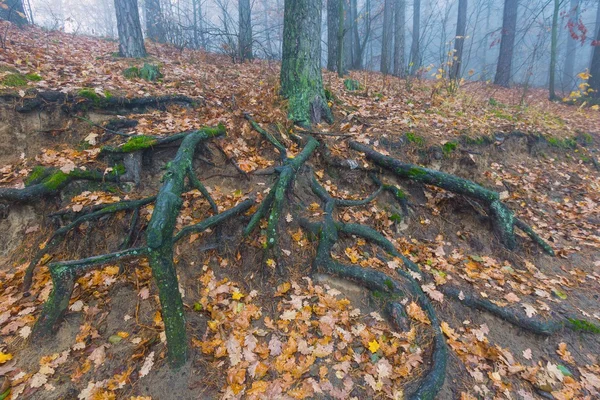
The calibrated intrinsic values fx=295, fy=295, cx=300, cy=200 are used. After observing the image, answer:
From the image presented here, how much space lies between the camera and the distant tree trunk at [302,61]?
541cm

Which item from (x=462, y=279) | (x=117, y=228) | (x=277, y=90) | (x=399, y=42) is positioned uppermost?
(x=399, y=42)

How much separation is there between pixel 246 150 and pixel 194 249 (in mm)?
2012

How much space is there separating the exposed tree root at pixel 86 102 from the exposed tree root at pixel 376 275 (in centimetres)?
→ 338

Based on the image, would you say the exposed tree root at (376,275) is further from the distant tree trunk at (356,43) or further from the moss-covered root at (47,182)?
the distant tree trunk at (356,43)

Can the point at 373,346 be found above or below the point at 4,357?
below

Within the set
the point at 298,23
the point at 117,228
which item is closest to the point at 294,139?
the point at 298,23

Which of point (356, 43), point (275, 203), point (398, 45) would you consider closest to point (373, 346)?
point (275, 203)

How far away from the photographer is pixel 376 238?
421cm

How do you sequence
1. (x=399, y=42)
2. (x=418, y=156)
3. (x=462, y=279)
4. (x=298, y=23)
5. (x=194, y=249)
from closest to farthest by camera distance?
1. (x=194, y=249)
2. (x=462, y=279)
3. (x=298, y=23)
4. (x=418, y=156)
5. (x=399, y=42)

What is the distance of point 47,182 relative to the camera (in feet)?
12.7

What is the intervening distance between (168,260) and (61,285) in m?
1.14

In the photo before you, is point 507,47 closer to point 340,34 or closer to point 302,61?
point 340,34

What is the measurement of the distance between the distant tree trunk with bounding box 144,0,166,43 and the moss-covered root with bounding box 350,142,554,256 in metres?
11.4

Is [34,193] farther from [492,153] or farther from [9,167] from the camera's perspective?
[492,153]
